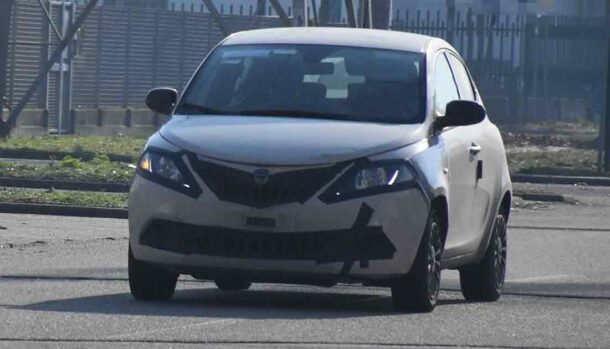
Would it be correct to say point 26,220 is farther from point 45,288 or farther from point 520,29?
point 520,29

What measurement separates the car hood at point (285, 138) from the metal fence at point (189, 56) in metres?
23.2

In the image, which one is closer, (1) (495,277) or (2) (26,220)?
(1) (495,277)

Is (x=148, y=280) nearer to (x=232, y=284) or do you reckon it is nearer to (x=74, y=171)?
(x=232, y=284)

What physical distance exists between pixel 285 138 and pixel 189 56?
96.3 feet

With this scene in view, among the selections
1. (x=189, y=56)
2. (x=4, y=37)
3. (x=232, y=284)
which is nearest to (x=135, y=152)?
(x=4, y=37)

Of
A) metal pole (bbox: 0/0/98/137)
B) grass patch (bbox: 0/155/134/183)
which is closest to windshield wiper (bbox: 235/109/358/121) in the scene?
grass patch (bbox: 0/155/134/183)

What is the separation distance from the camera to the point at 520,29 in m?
44.8

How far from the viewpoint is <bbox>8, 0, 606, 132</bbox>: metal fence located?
1320 inches

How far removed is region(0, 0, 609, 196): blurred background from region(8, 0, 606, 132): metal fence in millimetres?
30

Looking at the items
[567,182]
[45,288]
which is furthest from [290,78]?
[567,182]

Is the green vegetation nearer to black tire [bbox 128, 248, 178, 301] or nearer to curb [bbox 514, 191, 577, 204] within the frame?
curb [bbox 514, 191, 577, 204]

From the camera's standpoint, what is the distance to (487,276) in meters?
10.7

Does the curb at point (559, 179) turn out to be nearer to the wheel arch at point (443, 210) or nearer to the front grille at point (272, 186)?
the wheel arch at point (443, 210)

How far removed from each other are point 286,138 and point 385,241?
2.53 ft
